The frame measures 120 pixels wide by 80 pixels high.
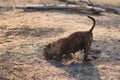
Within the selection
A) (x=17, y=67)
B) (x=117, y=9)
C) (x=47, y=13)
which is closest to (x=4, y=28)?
(x=47, y=13)

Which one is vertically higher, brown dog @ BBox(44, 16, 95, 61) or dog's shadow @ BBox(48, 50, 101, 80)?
brown dog @ BBox(44, 16, 95, 61)

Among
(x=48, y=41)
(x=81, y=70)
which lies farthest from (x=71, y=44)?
(x=48, y=41)

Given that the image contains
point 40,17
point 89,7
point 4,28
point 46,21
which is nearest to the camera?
point 4,28

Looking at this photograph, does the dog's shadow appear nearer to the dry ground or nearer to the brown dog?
the dry ground

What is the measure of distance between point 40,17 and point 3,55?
208 inches

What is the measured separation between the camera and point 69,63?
803cm

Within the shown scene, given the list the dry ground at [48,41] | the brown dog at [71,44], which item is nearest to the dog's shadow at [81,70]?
the dry ground at [48,41]

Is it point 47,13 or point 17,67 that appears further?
point 47,13

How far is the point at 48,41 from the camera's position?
984cm

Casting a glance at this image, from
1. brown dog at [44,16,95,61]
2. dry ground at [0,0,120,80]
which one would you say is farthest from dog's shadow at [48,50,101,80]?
brown dog at [44,16,95,61]

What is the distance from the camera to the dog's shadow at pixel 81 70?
720cm

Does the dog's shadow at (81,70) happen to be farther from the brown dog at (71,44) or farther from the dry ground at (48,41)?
the brown dog at (71,44)

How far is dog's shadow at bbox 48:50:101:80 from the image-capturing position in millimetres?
7203

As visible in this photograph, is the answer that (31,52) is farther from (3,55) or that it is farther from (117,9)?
(117,9)
